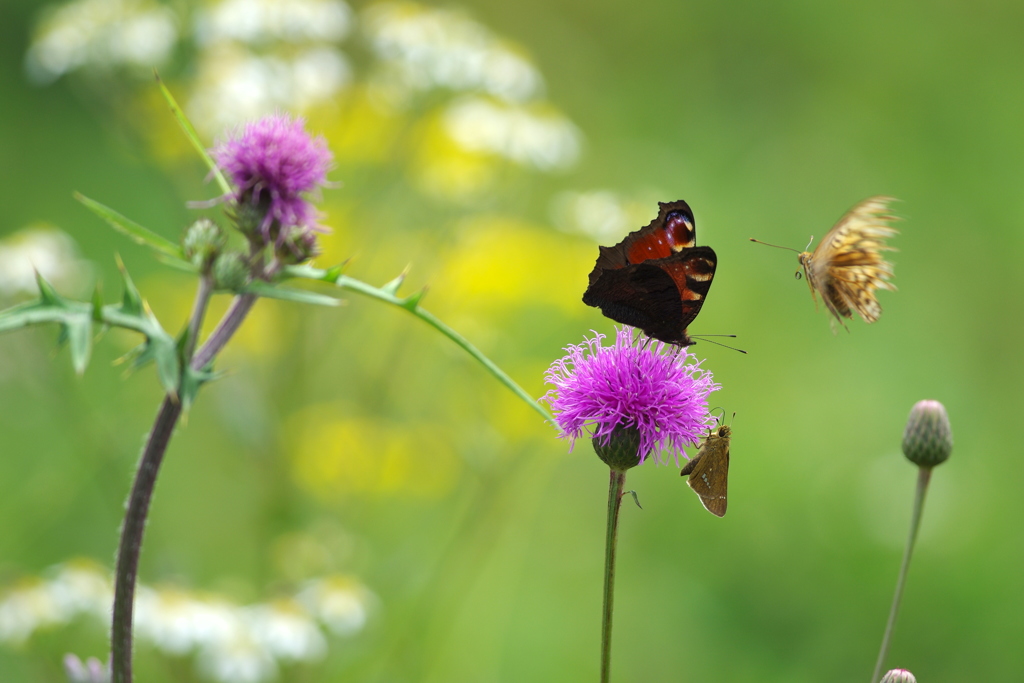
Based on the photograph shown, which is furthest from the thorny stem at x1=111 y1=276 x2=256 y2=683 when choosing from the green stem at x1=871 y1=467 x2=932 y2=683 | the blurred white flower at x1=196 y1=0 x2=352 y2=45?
the blurred white flower at x1=196 y1=0 x2=352 y2=45

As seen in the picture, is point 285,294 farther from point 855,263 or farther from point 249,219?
point 855,263

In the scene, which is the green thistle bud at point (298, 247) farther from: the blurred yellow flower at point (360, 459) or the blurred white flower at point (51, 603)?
the blurred yellow flower at point (360, 459)

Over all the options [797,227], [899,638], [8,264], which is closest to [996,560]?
[899,638]

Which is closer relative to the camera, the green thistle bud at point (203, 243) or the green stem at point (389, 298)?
the green stem at point (389, 298)

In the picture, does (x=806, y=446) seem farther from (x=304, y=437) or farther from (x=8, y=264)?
Result: (x=8, y=264)

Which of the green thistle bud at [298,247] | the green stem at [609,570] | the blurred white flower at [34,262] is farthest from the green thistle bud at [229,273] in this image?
the blurred white flower at [34,262]

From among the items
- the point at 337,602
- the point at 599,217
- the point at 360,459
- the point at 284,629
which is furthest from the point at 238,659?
the point at 599,217

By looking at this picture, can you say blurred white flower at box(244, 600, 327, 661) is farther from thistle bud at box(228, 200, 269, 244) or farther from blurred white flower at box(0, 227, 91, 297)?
thistle bud at box(228, 200, 269, 244)
